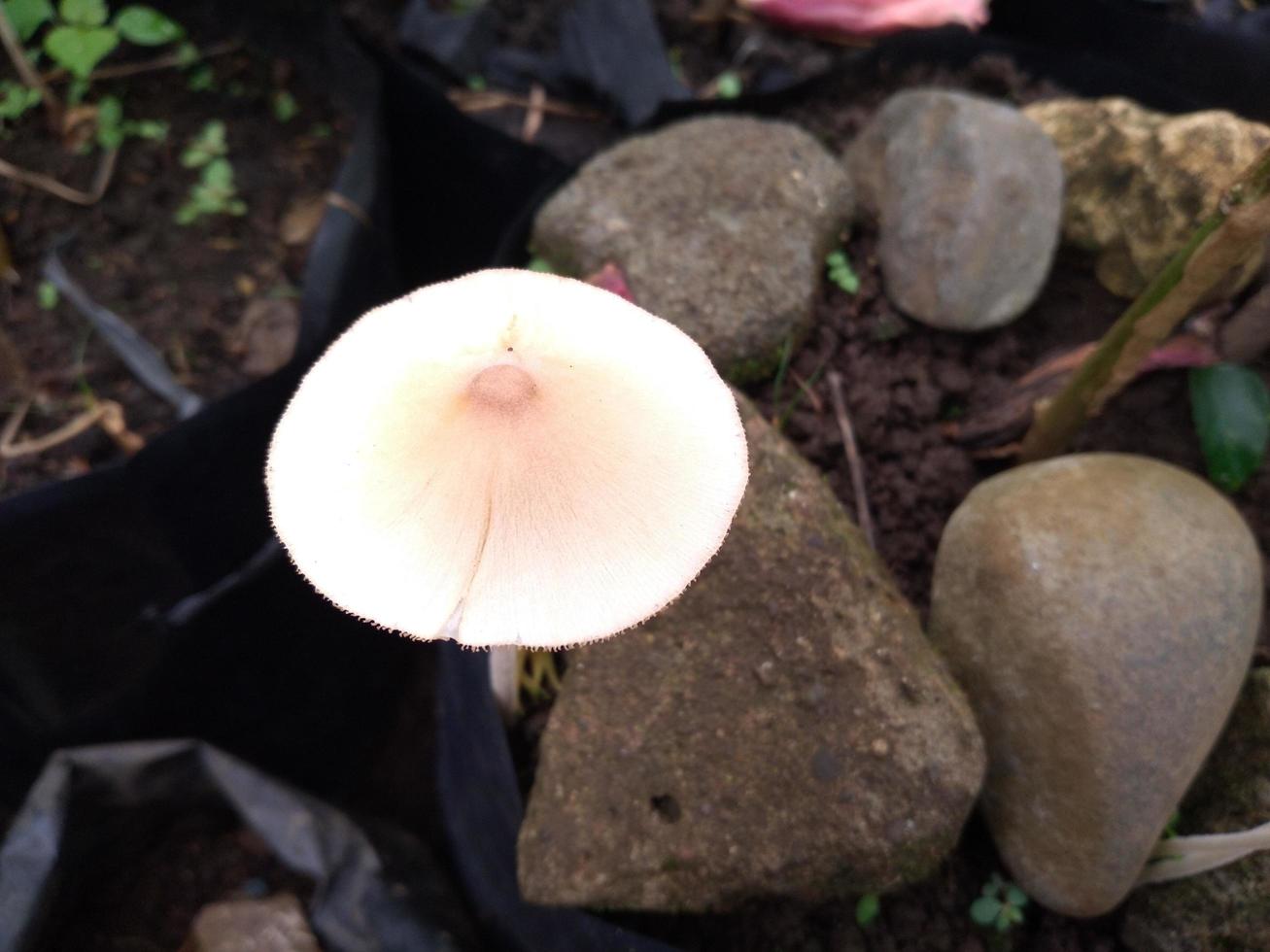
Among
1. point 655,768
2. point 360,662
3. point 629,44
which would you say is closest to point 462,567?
point 655,768

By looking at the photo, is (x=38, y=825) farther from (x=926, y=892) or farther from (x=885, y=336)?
(x=885, y=336)

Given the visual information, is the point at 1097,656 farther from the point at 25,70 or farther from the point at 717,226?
the point at 25,70

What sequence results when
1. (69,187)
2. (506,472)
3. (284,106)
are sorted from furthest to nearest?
(284,106), (69,187), (506,472)

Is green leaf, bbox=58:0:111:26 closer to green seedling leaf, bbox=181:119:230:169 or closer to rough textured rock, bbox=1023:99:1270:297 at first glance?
green seedling leaf, bbox=181:119:230:169

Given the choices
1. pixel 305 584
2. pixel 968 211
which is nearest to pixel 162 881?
pixel 305 584

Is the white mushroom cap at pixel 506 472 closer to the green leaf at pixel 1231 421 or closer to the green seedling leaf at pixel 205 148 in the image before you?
the green leaf at pixel 1231 421

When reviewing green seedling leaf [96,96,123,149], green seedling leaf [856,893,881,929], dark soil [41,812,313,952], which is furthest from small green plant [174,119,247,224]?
green seedling leaf [856,893,881,929]

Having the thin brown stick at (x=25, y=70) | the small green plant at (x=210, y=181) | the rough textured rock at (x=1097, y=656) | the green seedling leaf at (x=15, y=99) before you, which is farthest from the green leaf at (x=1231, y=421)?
the green seedling leaf at (x=15, y=99)
